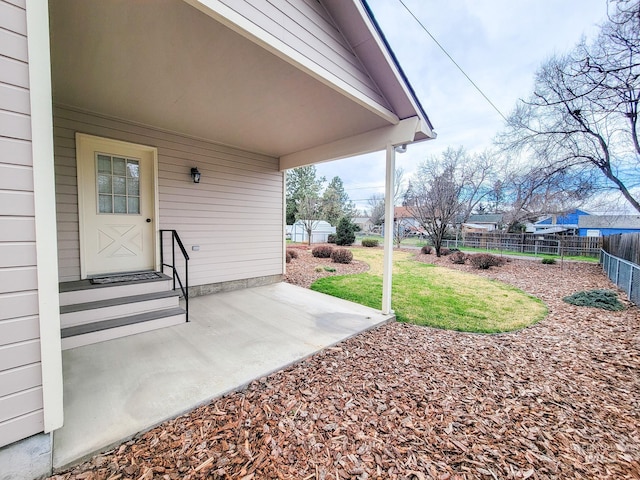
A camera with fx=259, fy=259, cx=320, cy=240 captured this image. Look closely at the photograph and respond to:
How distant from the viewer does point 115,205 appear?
4.07 m

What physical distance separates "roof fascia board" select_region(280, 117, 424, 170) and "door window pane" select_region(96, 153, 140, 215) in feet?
9.46

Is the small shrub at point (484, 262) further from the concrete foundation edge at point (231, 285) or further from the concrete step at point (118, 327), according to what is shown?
the concrete step at point (118, 327)

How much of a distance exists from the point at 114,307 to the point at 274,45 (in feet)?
11.4

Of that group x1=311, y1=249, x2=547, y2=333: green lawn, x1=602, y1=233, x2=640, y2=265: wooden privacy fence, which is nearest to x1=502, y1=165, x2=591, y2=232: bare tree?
x1=602, y1=233, x2=640, y2=265: wooden privacy fence

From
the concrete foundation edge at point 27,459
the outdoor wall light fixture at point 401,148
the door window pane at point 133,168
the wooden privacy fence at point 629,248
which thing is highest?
the outdoor wall light fixture at point 401,148

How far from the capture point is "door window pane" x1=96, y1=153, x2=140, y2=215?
395 cm

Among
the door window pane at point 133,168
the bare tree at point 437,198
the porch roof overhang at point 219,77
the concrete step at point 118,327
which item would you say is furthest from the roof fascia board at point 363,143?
the bare tree at point 437,198

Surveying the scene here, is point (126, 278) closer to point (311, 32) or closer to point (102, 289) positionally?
point (102, 289)

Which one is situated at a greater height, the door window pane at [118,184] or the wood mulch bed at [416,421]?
the door window pane at [118,184]

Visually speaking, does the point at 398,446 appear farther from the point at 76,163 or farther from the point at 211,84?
the point at 76,163

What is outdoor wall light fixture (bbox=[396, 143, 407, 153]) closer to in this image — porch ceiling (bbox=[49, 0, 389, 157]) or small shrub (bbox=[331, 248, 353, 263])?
porch ceiling (bbox=[49, 0, 389, 157])

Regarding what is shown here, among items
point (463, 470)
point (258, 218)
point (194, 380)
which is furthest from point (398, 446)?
point (258, 218)

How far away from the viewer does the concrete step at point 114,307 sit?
301 cm

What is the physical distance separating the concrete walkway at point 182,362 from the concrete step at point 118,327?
9 cm
